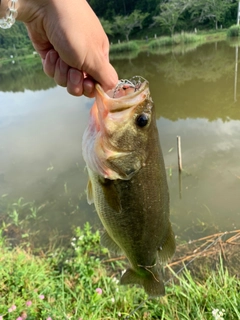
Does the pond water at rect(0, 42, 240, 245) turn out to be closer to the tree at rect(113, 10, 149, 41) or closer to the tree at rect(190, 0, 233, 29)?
the tree at rect(190, 0, 233, 29)

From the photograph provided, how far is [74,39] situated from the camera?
138 centimetres

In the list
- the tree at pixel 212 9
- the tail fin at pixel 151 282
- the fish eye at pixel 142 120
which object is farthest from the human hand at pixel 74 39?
the tree at pixel 212 9

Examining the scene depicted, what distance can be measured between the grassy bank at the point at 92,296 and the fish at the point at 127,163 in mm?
1277

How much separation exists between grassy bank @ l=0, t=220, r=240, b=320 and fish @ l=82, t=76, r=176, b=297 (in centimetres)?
128

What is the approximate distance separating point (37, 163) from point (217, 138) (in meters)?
5.35

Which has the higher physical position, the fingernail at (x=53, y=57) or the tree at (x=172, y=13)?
the fingernail at (x=53, y=57)

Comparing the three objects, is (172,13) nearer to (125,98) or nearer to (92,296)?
(92,296)

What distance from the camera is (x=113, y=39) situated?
5078cm

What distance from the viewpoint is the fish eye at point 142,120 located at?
1509mm

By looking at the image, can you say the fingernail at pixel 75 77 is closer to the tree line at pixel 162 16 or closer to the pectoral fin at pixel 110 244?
the pectoral fin at pixel 110 244

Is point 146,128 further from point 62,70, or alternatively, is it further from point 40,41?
point 40,41

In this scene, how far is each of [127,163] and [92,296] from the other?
7.46 ft

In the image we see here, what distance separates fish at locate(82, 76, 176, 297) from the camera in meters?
1.49

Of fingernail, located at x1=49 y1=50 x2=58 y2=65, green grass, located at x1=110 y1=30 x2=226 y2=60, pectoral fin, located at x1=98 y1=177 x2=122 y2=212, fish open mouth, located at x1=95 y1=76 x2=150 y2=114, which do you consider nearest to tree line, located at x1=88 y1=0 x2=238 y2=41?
green grass, located at x1=110 y1=30 x2=226 y2=60
